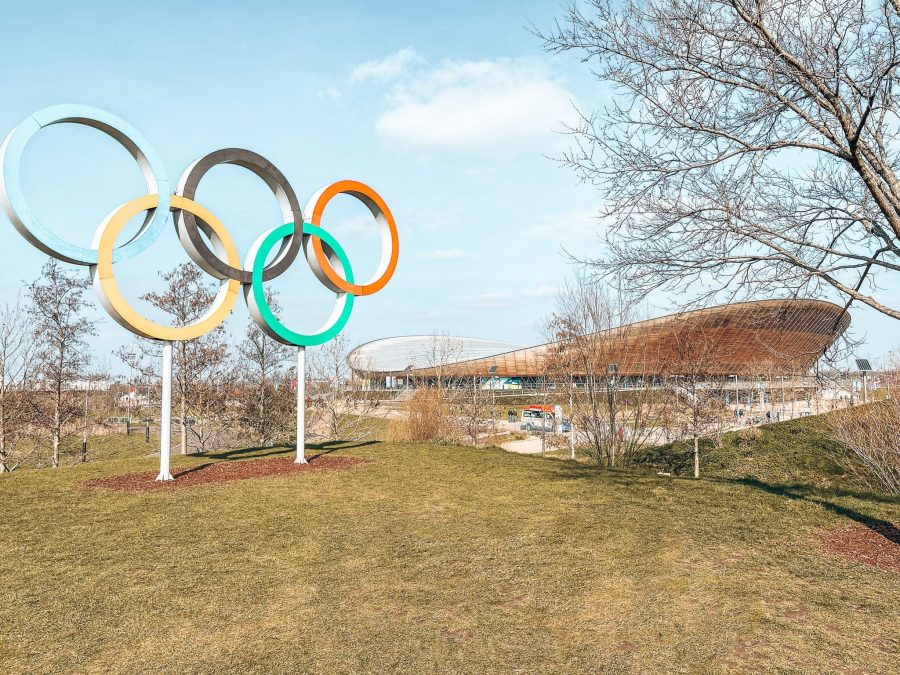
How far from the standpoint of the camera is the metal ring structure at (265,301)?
1041 cm

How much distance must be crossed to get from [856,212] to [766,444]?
16.1 m

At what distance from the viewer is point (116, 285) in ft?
28.8

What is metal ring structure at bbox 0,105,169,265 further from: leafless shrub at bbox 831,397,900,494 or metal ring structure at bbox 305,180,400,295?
leafless shrub at bbox 831,397,900,494

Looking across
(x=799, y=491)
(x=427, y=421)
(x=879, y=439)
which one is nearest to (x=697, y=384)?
(x=879, y=439)

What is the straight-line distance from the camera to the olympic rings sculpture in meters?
8.01

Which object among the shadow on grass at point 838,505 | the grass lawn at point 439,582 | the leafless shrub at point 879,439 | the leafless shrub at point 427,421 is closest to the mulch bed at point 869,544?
the shadow on grass at point 838,505

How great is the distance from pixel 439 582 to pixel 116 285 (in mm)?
6897

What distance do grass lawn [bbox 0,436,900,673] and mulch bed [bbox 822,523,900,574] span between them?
8.1 inches

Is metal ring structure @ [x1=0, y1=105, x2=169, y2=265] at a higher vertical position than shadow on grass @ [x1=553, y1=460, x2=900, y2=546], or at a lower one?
higher

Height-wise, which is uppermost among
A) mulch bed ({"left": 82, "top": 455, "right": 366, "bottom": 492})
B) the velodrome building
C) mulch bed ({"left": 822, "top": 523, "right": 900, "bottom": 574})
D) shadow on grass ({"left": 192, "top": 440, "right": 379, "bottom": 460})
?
the velodrome building

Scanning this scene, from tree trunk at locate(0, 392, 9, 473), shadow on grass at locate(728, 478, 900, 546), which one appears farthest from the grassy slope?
tree trunk at locate(0, 392, 9, 473)

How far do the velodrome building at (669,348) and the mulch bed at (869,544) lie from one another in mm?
2011

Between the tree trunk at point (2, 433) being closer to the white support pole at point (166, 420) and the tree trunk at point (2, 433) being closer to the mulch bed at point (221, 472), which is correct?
the mulch bed at point (221, 472)

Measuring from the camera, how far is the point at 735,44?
5438mm
